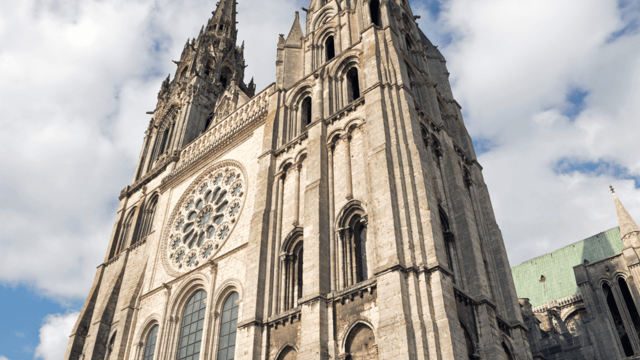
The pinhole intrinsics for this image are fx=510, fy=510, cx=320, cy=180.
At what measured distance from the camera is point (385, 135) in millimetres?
16531

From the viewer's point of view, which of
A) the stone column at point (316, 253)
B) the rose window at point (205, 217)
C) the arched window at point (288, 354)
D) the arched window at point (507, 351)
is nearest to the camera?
the stone column at point (316, 253)

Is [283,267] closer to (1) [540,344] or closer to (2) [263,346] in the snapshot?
(2) [263,346]

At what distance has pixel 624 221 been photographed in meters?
32.1

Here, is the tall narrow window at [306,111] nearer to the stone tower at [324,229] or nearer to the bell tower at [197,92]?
the stone tower at [324,229]

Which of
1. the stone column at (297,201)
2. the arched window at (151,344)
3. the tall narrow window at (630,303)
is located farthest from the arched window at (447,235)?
the tall narrow window at (630,303)

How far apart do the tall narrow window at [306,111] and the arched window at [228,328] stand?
25.8 ft

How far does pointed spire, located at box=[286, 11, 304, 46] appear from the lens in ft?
84.6

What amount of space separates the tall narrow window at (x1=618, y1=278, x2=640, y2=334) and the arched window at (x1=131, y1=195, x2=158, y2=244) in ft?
90.1

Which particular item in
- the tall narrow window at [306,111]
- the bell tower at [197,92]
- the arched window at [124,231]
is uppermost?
the bell tower at [197,92]

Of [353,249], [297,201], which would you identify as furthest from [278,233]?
[353,249]

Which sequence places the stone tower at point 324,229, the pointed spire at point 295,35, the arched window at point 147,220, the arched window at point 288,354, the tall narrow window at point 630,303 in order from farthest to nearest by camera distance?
the tall narrow window at point 630,303 < the arched window at point 147,220 < the pointed spire at point 295,35 < the arched window at point 288,354 < the stone tower at point 324,229

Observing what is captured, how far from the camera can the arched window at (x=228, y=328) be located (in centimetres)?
1783

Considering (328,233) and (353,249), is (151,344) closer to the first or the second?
(328,233)

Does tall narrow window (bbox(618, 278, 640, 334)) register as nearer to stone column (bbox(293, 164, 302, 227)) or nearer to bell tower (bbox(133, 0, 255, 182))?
stone column (bbox(293, 164, 302, 227))
